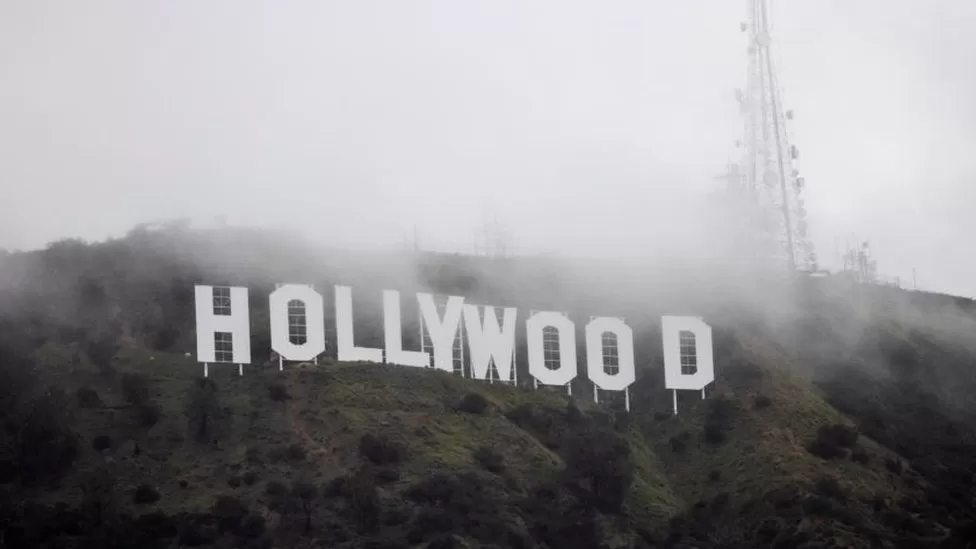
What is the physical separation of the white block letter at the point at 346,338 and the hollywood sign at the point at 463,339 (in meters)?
0.06

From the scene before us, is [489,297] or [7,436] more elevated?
[489,297]

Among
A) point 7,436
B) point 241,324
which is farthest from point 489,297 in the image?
point 7,436

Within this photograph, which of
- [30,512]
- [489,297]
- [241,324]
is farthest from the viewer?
[489,297]

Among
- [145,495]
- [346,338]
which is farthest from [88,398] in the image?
[346,338]

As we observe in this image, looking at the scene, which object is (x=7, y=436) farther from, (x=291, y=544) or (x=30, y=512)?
(x=291, y=544)

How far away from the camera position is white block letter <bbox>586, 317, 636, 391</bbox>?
307 feet

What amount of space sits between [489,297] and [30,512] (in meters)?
36.3

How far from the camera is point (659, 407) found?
307 feet

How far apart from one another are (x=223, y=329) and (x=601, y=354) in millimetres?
24205

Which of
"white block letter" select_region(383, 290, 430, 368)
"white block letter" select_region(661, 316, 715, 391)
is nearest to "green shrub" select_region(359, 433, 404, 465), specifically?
A: "white block letter" select_region(383, 290, 430, 368)

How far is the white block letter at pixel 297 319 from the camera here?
8644 cm

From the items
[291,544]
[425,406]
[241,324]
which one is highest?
[241,324]

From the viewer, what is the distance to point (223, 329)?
278 feet

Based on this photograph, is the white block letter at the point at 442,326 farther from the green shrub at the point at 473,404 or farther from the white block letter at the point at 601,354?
the white block letter at the point at 601,354
